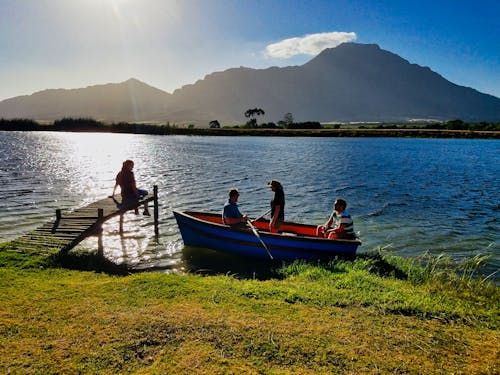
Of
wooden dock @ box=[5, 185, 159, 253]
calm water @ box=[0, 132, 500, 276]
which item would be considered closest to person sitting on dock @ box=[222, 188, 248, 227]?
calm water @ box=[0, 132, 500, 276]

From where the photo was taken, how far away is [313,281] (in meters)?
11.2

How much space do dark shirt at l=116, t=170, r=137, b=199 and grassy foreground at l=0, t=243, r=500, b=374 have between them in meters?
7.65

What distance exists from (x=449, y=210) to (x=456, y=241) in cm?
794

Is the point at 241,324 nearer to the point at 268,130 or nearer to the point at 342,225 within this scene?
the point at 342,225

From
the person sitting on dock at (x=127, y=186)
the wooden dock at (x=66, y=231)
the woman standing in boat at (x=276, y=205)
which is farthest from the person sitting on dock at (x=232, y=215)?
the person sitting on dock at (x=127, y=186)

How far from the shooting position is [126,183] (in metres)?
18.7

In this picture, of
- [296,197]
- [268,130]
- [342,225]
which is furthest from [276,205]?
[268,130]

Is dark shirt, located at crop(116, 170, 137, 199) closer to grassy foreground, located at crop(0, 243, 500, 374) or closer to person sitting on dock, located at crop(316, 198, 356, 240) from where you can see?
grassy foreground, located at crop(0, 243, 500, 374)

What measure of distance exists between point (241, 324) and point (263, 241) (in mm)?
6333

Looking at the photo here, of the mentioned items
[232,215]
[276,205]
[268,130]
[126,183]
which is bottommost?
[232,215]

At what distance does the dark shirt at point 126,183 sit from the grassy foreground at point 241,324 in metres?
7.65

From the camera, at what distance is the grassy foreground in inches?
251

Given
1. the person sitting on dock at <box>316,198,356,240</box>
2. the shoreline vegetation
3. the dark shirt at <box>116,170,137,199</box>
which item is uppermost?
the shoreline vegetation

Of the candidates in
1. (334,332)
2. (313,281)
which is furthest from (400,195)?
(334,332)
